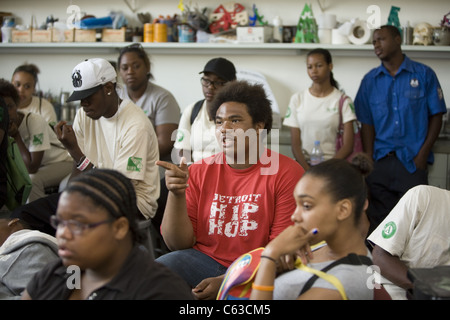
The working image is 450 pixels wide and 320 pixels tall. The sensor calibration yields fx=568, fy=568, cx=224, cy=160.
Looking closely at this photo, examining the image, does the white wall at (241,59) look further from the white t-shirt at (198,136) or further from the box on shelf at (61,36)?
the white t-shirt at (198,136)

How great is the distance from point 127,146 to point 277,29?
2411mm

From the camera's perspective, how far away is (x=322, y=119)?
13.8 feet

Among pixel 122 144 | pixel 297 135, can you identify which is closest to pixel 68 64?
pixel 297 135

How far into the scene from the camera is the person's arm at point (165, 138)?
3964 mm

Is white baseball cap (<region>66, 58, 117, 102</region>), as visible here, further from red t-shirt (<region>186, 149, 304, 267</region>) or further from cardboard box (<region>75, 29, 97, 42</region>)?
cardboard box (<region>75, 29, 97, 42</region>)

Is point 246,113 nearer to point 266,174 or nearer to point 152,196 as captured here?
point 266,174

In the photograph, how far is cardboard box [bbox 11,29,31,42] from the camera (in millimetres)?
5422

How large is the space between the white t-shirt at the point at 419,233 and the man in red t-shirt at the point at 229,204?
1.33 feet

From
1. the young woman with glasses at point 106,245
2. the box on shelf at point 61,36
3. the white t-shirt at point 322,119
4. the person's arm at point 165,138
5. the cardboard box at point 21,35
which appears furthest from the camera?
the cardboard box at point 21,35

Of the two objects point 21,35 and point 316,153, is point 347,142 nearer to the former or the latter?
point 316,153

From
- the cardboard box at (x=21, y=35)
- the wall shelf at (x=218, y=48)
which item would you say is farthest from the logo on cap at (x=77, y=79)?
the cardboard box at (x=21, y=35)

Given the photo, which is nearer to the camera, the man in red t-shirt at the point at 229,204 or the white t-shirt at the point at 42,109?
the man in red t-shirt at the point at 229,204

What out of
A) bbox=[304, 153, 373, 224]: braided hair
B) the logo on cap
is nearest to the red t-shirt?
bbox=[304, 153, 373, 224]: braided hair

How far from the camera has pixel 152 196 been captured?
10.1ft
